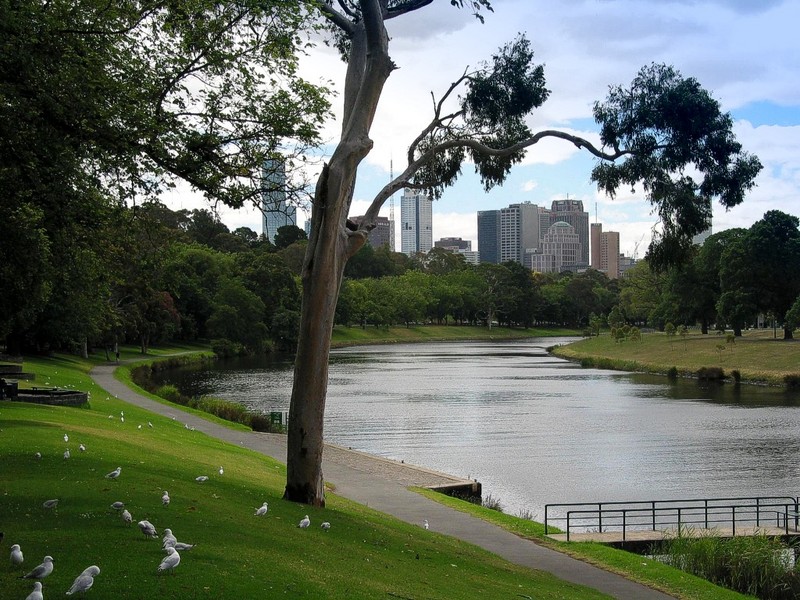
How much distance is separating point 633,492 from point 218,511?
54.7ft

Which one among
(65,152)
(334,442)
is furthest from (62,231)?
(334,442)

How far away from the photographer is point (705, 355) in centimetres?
8012

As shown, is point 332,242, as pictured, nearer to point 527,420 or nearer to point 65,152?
point 65,152

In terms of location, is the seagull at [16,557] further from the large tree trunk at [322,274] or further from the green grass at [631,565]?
the green grass at [631,565]

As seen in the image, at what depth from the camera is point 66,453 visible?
1681 centimetres

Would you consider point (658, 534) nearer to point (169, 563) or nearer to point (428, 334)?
point (169, 563)

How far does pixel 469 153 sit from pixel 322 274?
6433 millimetres

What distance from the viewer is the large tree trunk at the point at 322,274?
52.4ft

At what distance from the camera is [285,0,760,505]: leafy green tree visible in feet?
52.5

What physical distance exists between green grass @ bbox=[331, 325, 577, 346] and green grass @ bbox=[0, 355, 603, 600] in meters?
114

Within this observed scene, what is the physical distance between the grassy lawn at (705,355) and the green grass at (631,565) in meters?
52.4

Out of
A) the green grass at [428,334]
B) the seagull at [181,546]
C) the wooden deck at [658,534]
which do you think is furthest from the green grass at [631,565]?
the green grass at [428,334]

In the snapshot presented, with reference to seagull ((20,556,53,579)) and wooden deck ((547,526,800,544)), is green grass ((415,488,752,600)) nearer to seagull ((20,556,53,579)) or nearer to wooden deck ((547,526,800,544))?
wooden deck ((547,526,800,544))

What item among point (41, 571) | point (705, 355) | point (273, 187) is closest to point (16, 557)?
point (41, 571)
